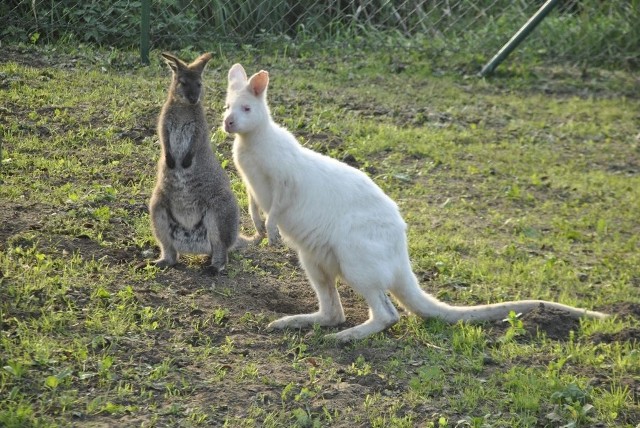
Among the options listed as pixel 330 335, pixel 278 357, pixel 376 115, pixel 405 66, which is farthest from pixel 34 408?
pixel 405 66

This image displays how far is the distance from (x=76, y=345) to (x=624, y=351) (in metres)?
2.77

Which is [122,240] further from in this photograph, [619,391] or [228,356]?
[619,391]

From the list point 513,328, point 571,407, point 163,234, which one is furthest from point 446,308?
point 163,234

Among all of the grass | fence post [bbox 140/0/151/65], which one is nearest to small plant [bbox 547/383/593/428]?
the grass

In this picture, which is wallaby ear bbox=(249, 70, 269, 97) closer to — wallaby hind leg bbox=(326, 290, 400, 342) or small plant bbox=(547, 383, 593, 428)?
wallaby hind leg bbox=(326, 290, 400, 342)

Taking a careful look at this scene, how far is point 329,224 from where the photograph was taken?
206 inches

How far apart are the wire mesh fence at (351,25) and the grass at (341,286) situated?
35 cm

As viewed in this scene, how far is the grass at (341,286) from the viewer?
175 inches

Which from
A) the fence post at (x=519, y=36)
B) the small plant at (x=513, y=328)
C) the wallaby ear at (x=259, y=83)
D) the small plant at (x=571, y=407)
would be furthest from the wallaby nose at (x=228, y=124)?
the fence post at (x=519, y=36)

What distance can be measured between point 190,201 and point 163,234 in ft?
0.78

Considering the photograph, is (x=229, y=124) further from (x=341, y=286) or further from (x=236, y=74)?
(x=341, y=286)

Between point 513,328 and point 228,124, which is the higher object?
point 228,124

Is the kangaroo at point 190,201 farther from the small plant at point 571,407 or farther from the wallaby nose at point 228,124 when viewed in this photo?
the small plant at point 571,407

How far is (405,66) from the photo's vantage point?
10.5 m
